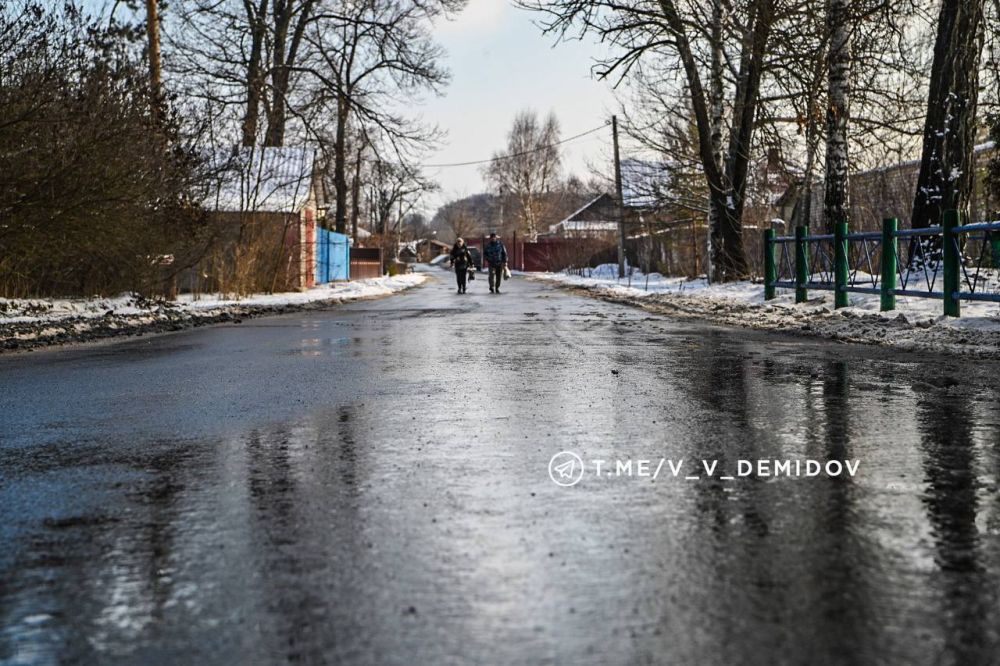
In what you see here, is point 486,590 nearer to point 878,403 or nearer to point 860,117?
point 878,403

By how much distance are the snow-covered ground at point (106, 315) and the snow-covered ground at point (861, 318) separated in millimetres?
8485

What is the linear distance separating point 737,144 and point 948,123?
31.2 ft

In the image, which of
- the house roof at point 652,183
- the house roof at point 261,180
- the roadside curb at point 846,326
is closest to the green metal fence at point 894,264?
the roadside curb at point 846,326

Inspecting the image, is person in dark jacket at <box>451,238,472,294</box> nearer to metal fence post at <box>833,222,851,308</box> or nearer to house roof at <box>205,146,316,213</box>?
house roof at <box>205,146,316,213</box>

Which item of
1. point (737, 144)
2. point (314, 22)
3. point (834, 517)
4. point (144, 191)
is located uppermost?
point (314, 22)

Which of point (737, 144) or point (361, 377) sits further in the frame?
point (737, 144)

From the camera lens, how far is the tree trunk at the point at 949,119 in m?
19.6

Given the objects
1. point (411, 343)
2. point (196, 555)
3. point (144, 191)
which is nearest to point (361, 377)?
point (411, 343)

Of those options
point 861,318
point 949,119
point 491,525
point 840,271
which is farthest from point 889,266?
point 491,525

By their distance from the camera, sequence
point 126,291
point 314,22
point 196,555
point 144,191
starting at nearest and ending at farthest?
point 196,555, point 144,191, point 126,291, point 314,22

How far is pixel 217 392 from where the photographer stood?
8.50 metres

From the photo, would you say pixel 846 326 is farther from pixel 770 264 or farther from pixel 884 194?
pixel 884 194

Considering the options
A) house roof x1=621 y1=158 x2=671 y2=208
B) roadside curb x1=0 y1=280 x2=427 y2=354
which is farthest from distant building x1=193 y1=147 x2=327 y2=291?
house roof x1=621 y1=158 x2=671 y2=208

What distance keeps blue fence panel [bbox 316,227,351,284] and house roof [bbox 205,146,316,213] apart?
6453 millimetres
